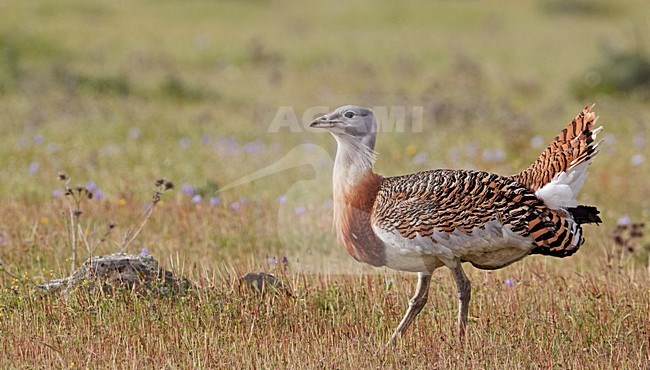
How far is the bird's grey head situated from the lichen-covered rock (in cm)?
116

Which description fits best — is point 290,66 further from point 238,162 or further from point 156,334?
point 156,334

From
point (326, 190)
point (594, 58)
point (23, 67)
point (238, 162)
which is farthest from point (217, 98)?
point (594, 58)

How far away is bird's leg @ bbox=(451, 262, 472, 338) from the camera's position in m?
4.60

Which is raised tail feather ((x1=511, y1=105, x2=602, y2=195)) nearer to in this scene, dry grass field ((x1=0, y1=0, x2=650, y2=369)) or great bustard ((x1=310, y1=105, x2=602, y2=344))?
great bustard ((x1=310, y1=105, x2=602, y2=344))

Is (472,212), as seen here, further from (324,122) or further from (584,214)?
(324,122)

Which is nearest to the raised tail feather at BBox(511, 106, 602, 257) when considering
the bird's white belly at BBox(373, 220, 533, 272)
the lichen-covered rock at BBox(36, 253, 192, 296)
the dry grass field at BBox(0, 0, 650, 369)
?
the bird's white belly at BBox(373, 220, 533, 272)

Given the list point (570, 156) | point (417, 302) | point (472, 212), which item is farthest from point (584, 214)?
point (417, 302)

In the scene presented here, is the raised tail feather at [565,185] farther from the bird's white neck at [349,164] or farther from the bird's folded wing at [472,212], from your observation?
the bird's white neck at [349,164]

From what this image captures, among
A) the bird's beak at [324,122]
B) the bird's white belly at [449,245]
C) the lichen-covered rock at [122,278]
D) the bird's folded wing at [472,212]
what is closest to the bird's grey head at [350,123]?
the bird's beak at [324,122]

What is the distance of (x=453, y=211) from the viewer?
4449 mm

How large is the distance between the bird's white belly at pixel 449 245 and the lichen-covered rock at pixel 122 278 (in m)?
1.20

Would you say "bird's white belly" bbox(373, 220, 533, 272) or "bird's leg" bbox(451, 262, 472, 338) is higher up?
"bird's white belly" bbox(373, 220, 533, 272)

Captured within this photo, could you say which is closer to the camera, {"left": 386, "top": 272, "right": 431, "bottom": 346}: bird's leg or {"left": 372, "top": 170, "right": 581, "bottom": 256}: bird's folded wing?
{"left": 372, "top": 170, "right": 581, "bottom": 256}: bird's folded wing

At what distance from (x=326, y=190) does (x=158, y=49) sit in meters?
9.53
